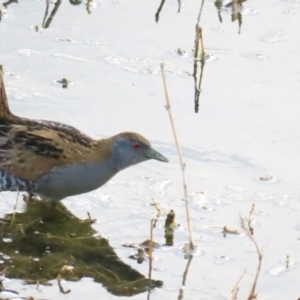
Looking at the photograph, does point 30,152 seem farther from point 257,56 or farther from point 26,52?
point 257,56

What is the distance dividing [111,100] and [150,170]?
107 centimetres

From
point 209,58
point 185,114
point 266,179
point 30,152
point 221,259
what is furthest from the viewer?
point 209,58

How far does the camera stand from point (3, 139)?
7.00m

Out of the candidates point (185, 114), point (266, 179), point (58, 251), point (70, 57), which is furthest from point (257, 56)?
point (58, 251)

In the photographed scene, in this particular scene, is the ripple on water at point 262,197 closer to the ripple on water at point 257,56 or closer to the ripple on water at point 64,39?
the ripple on water at point 257,56

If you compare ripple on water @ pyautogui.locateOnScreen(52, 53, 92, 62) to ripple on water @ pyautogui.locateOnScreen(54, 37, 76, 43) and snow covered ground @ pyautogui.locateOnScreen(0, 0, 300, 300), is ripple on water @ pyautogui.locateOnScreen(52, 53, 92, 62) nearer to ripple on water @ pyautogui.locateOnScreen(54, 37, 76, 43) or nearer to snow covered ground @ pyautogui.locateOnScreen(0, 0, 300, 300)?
snow covered ground @ pyautogui.locateOnScreen(0, 0, 300, 300)

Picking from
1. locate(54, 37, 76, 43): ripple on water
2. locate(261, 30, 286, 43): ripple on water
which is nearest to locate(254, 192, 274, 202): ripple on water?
locate(261, 30, 286, 43): ripple on water

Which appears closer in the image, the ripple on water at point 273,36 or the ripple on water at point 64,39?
the ripple on water at point 64,39

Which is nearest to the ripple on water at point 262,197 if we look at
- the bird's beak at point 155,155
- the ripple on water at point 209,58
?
the bird's beak at point 155,155

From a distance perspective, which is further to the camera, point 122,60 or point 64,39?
point 64,39

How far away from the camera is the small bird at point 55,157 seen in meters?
6.96

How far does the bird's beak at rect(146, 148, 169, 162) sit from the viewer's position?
708 centimetres

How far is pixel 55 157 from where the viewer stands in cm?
698

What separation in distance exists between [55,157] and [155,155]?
2.25 feet
